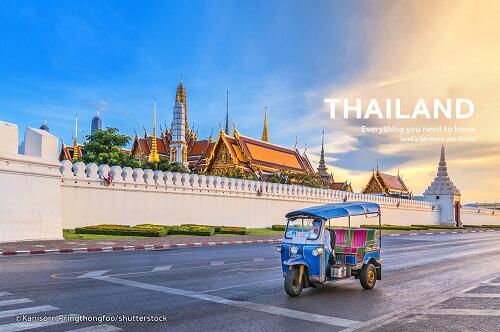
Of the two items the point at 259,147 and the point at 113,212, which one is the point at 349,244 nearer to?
the point at 113,212

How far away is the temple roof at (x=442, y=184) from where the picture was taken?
77.8 meters

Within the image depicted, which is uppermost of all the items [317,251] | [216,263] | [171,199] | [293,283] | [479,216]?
[171,199]

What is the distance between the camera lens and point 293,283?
9531mm

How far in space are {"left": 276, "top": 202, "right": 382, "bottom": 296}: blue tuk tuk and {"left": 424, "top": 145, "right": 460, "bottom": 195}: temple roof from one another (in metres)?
71.8

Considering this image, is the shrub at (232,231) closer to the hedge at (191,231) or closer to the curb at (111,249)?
the hedge at (191,231)

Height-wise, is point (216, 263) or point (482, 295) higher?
point (216, 263)

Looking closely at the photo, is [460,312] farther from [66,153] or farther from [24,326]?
[66,153]

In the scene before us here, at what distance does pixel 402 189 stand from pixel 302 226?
8997 centimetres

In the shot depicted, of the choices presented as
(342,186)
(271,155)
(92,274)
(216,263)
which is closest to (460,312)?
(92,274)

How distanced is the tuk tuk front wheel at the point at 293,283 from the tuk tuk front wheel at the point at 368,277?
175 cm

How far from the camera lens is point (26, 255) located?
16203 mm

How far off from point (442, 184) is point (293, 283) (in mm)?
75262

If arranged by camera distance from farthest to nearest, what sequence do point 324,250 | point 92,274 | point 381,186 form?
point 381,186 < point 92,274 < point 324,250

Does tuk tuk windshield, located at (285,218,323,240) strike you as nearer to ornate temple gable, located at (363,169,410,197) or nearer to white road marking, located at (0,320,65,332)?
white road marking, located at (0,320,65,332)
